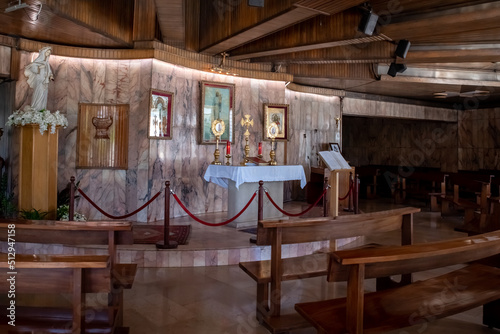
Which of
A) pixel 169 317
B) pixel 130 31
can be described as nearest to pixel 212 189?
pixel 130 31

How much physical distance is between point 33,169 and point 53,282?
4752mm

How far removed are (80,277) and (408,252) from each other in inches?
86.0

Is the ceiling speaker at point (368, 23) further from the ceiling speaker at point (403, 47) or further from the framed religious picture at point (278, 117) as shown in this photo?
the framed religious picture at point (278, 117)

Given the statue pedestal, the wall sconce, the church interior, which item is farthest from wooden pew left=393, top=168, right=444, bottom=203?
the statue pedestal

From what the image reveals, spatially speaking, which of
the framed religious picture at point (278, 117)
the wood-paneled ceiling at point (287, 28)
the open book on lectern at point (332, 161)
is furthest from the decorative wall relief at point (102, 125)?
the open book on lectern at point (332, 161)

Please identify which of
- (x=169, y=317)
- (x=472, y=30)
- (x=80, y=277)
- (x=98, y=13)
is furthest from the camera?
(x=98, y=13)

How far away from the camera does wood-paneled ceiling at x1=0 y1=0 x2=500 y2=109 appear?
5.93m

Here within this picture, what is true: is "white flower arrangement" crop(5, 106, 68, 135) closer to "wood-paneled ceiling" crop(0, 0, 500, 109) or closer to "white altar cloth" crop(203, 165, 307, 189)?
"wood-paneled ceiling" crop(0, 0, 500, 109)

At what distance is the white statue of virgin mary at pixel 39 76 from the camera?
6.60 metres

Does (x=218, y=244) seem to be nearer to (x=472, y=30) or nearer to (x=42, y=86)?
(x=42, y=86)

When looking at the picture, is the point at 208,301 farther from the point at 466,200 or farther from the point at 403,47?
the point at 466,200

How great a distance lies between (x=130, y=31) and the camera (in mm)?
7961

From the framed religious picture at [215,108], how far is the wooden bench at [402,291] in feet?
20.9

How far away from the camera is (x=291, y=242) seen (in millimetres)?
3799
